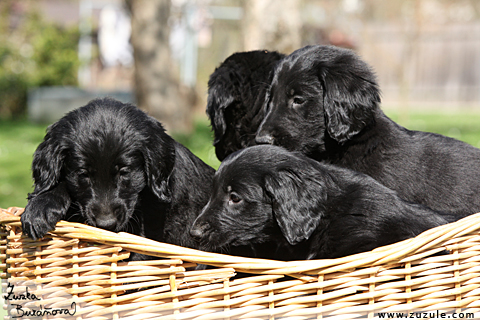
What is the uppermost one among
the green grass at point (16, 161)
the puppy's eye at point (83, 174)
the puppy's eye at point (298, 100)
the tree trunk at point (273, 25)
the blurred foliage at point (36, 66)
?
the tree trunk at point (273, 25)

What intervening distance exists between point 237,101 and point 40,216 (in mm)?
1587

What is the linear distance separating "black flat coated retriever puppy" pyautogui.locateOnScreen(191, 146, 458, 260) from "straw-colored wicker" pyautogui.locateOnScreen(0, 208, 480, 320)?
0.22m

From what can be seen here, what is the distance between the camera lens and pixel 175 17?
49.5 ft

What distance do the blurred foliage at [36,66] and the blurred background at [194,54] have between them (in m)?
0.03

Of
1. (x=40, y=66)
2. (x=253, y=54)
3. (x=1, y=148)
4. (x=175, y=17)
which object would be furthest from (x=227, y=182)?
(x=40, y=66)

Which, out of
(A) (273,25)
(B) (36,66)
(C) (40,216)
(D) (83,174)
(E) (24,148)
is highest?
(A) (273,25)

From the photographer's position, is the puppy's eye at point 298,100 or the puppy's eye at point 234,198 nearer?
the puppy's eye at point 234,198

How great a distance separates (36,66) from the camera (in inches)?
680

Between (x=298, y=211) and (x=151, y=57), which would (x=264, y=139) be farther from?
(x=151, y=57)

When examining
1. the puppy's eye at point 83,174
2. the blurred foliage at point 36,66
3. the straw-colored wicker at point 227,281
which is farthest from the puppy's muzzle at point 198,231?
the blurred foliage at point 36,66

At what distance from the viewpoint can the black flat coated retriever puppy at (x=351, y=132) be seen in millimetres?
2996

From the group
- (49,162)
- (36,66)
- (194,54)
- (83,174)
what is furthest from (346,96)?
(194,54)

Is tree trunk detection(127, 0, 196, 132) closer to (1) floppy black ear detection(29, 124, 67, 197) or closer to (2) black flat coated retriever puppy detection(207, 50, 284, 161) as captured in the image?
(2) black flat coated retriever puppy detection(207, 50, 284, 161)

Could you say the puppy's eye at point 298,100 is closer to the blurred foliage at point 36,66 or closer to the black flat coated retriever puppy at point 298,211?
the black flat coated retriever puppy at point 298,211
